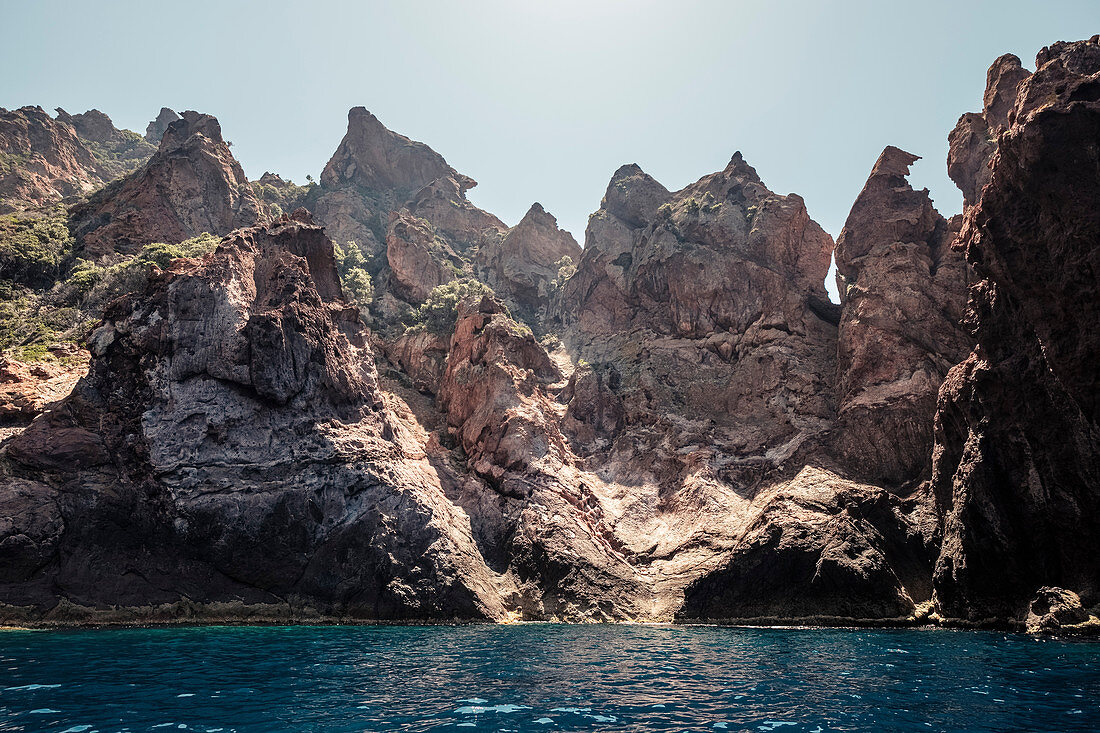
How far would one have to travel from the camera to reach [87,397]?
37188mm

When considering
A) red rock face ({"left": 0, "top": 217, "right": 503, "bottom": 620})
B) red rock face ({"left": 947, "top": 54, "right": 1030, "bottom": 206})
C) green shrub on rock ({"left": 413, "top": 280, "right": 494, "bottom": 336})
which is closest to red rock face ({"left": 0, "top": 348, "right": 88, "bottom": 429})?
red rock face ({"left": 0, "top": 217, "right": 503, "bottom": 620})

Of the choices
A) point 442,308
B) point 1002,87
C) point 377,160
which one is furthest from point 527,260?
point 1002,87

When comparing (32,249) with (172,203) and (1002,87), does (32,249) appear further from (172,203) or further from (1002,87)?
(1002,87)

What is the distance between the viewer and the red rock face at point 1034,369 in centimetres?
2916

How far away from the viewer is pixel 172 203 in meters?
65.1

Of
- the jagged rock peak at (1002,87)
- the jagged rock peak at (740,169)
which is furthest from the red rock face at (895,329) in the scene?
the jagged rock peak at (740,169)

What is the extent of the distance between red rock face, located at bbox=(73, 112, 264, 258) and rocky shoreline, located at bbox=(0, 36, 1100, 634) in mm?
324

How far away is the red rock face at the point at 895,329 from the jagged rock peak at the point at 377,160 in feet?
274

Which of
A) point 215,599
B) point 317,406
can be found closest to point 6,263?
point 317,406

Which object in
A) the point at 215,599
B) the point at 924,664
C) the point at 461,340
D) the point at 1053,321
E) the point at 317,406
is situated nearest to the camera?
the point at 924,664

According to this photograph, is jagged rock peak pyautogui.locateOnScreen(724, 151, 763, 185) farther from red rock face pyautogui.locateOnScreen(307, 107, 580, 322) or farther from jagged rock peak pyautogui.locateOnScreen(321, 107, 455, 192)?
jagged rock peak pyautogui.locateOnScreen(321, 107, 455, 192)

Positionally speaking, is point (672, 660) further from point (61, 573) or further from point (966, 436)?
point (61, 573)

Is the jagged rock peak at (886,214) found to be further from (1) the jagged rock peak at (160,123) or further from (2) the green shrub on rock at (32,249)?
(1) the jagged rock peak at (160,123)

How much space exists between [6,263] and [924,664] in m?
73.8
